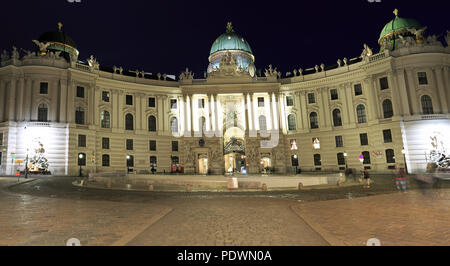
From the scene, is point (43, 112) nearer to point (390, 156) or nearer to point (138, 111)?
point (138, 111)

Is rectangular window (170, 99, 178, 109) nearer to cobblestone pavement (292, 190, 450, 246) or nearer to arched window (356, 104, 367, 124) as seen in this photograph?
arched window (356, 104, 367, 124)

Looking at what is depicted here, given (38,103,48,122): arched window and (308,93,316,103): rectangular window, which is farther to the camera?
(308,93,316,103): rectangular window

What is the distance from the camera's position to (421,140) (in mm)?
42656

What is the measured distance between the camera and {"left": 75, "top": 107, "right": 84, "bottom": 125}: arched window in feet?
152

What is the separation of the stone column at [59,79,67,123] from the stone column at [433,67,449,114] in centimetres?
6088

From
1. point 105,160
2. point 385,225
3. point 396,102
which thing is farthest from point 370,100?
point 105,160

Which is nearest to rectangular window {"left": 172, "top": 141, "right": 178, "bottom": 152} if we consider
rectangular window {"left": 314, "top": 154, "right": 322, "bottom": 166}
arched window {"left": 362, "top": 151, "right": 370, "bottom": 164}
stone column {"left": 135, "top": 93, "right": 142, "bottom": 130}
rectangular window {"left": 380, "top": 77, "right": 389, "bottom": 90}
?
stone column {"left": 135, "top": 93, "right": 142, "bottom": 130}

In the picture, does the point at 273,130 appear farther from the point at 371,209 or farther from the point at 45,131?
the point at 371,209

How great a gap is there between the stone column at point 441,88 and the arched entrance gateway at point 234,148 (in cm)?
3364

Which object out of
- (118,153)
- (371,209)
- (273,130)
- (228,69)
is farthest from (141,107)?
(371,209)

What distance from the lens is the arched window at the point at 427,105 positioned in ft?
145

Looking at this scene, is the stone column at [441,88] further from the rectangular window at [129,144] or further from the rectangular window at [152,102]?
the rectangular window at [129,144]
